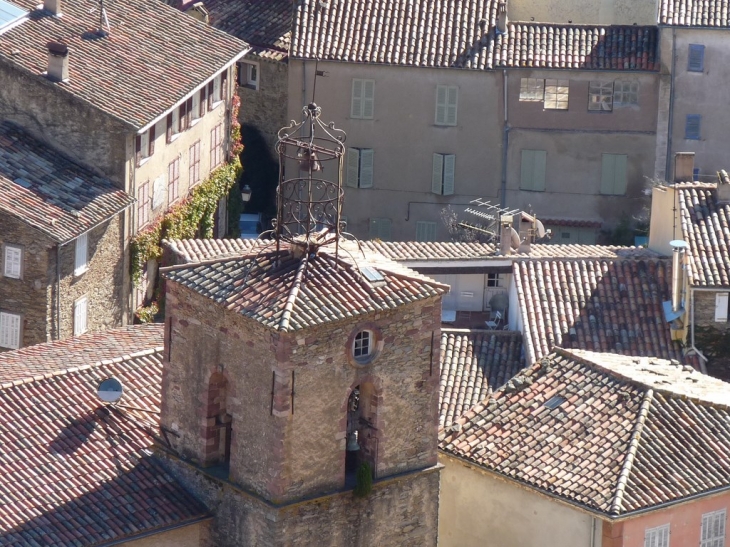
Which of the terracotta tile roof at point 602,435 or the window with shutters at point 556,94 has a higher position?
the window with shutters at point 556,94

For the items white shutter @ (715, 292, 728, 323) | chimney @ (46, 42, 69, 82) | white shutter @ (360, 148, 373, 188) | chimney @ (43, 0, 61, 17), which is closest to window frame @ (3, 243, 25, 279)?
chimney @ (46, 42, 69, 82)

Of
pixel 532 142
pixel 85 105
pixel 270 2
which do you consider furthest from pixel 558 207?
pixel 85 105

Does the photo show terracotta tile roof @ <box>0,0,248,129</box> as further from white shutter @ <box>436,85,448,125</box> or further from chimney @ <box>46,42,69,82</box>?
white shutter @ <box>436,85,448,125</box>

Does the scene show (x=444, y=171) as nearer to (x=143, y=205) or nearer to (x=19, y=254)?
(x=143, y=205)

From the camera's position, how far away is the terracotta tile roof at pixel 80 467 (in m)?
42.6

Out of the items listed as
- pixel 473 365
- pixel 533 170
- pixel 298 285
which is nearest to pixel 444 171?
pixel 533 170

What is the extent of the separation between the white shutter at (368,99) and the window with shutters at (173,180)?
826cm

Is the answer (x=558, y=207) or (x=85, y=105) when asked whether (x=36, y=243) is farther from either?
(x=558, y=207)

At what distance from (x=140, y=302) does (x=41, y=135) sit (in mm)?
5676

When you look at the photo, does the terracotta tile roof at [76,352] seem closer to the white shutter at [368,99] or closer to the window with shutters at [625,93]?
the white shutter at [368,99]

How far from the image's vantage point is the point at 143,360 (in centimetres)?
4809

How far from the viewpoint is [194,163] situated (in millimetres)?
66688

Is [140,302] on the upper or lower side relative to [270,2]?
lower

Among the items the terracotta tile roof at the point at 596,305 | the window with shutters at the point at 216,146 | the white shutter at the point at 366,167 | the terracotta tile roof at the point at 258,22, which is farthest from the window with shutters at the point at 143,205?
the terracotta tile roof at the point at 258,22
